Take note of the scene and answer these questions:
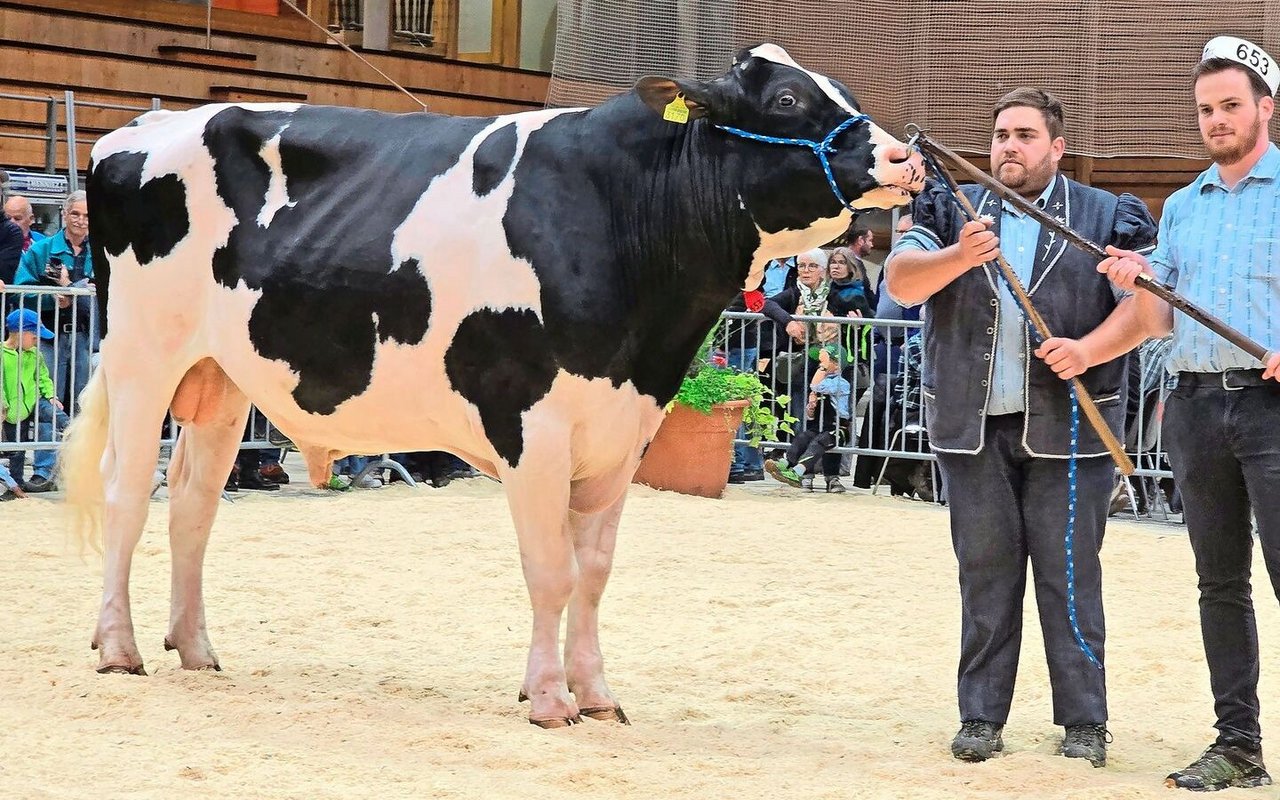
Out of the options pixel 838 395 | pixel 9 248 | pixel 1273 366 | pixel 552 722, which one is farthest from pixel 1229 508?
pixel 9 248

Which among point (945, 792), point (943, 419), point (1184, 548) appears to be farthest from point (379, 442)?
point (1184, 548)

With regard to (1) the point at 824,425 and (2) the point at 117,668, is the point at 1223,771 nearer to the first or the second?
(2) the point at 117,668

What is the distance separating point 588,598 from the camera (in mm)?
4781

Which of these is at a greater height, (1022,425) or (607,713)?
(1022,425)

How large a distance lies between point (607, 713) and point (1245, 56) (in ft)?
8.18

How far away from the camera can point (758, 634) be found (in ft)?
19.8

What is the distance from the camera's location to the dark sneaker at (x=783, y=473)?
11.0 m

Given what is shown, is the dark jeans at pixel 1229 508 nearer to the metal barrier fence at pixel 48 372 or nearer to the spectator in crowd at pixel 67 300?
the metal barrier fence at pixel 48 372

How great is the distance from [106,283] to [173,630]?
117 cm

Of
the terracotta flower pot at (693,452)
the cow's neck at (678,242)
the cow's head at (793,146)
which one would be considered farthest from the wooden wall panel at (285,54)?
the cow's head at (793,146)

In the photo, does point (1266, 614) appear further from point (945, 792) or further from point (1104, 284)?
point (945, 792)

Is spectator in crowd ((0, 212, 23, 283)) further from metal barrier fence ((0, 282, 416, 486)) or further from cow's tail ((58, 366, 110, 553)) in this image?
cow's tail ((58, 366, 110, 553))

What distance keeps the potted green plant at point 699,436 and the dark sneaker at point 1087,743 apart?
5.89 metres

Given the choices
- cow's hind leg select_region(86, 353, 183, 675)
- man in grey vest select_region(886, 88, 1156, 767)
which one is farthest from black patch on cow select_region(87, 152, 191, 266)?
man in grey vest select_region(886, 88, 1156, 767)
